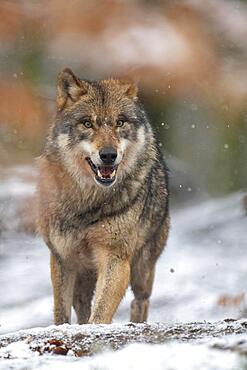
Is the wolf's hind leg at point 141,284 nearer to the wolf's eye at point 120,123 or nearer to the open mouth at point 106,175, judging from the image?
the open mouth at point 106,175

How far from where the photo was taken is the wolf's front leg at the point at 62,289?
5.26 meters

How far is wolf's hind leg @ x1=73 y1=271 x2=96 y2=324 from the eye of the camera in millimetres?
5480

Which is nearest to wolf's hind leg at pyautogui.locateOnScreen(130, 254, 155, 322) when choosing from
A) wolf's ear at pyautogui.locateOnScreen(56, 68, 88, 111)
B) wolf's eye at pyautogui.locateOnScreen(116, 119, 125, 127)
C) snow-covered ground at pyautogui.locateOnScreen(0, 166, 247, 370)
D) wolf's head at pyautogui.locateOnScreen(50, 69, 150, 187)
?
snow-covered ground at pyautogui.locateOnScreen(0, 166, 247, 370)

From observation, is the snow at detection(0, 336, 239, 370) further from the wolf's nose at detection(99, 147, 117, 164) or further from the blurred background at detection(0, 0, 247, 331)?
the blurred background at detection(0, 0, 247, 331)

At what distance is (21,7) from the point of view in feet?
35.2

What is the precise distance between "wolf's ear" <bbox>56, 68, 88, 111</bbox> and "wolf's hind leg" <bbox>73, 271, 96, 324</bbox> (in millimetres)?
1164

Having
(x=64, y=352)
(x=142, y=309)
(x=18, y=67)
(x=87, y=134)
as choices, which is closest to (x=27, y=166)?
(x=18, y=67)

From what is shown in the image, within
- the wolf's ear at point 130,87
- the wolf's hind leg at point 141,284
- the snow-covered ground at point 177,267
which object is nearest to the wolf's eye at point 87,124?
the wolf's ear at point 130,87

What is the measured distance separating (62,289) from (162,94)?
6.14 m

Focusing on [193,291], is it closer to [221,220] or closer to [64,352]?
[221,220]

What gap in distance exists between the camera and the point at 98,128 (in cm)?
486

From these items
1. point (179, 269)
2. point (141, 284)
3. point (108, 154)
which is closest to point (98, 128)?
point (108, 154)

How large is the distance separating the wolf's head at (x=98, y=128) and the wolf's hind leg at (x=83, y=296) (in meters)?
0.79

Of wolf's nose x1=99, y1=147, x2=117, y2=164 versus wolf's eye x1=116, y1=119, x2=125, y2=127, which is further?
wolf's eye x1=116, y1=119, x2=125, y2=127
